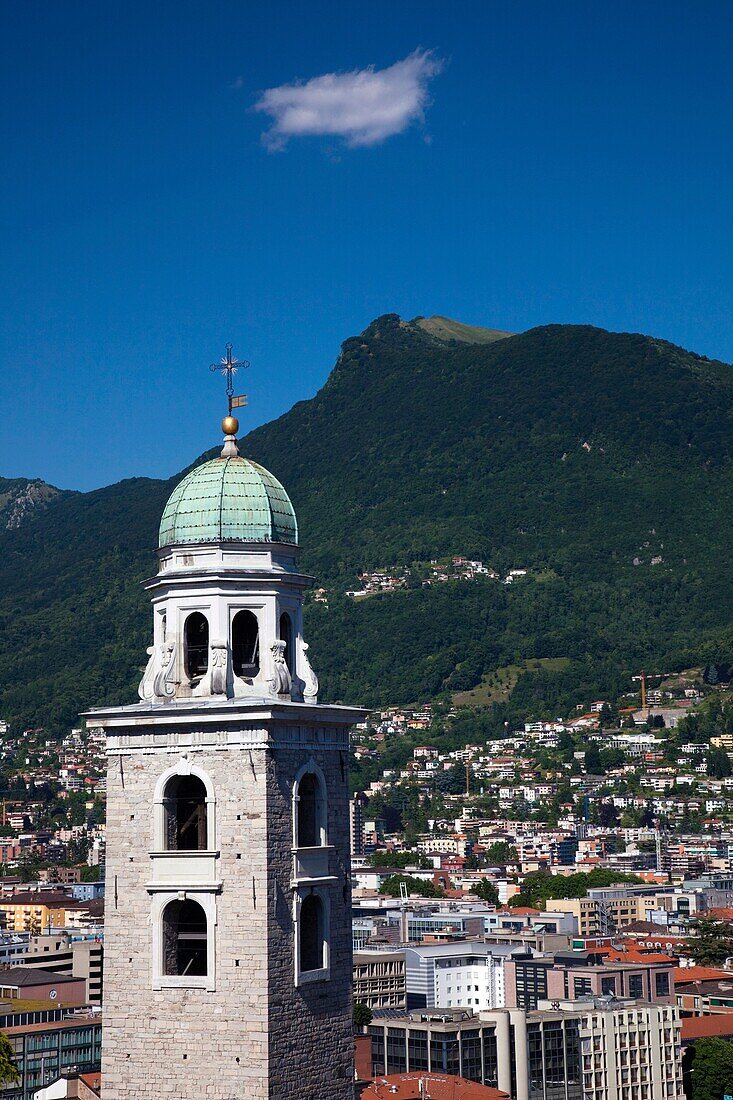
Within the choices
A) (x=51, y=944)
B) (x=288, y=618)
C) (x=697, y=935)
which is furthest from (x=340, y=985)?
(x=697, y=935)

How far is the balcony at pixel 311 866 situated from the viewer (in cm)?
2491

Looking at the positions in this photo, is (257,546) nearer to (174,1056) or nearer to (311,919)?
(311,919)

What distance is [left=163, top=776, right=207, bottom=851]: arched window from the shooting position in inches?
985

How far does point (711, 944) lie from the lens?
136m

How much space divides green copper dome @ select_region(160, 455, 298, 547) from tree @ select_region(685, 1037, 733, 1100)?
233ft

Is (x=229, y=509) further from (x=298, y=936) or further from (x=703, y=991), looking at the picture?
(x=703, y=991)

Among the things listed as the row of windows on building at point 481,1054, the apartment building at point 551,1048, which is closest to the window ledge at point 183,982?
the row of windows on building at point 481,1054

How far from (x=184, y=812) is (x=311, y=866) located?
181 centimetres

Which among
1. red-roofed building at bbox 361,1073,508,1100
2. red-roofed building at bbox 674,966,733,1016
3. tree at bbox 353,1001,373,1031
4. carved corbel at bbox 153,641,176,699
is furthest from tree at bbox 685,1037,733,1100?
carved corbel at bbox 153,641,176,699

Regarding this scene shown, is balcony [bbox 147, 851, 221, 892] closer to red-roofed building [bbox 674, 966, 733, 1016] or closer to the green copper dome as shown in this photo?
the green copper dome

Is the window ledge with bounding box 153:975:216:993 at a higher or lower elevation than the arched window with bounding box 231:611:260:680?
lower

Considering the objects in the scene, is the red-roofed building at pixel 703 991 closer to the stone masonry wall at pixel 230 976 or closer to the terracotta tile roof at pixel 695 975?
the terracotta tile roof at pixel 695 975

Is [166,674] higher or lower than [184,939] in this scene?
higher

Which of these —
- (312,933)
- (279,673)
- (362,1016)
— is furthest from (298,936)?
(362,1016)
